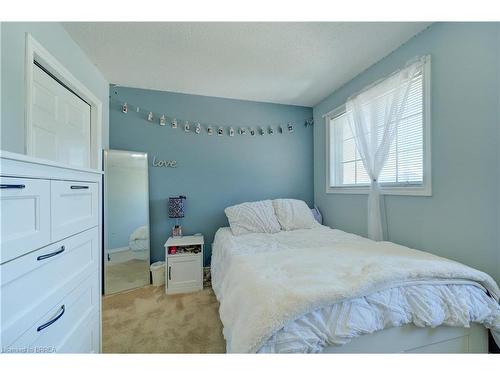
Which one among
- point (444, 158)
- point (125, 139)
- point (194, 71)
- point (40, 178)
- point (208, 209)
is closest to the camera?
point (40, 178)

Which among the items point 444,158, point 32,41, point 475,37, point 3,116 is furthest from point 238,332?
point 475,37

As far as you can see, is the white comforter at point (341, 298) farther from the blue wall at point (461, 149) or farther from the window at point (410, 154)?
the window at point (410, 154)

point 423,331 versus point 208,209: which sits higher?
point 208,209

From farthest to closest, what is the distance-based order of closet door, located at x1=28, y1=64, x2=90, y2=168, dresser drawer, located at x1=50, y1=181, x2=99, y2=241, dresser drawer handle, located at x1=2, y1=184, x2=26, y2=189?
1. closet door, located at x1=28, y1=64, x2=90, y2=168
2. dresser drawer, located at x1=50, y1=181, x2=99, y2=241
3. dresser drawer handle, located at x1=2, y1=184, x2=26, y2=189

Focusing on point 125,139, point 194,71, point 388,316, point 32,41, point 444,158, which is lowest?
point 388,316

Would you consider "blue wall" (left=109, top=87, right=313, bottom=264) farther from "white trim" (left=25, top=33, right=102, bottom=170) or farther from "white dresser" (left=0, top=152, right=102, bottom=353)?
"white dresser" (left=0, top=152, right=102, bottom=353)

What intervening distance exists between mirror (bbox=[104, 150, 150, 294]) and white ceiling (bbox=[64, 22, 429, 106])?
3.19 feet

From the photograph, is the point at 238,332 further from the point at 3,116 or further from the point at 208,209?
the point at 208,209

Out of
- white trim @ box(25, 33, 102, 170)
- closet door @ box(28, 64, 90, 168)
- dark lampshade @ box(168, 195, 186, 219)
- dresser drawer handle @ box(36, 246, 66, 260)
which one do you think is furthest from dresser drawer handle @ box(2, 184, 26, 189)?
dark lampshade @ box(168, 195, 186, 219)

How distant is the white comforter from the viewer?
31.3 inches

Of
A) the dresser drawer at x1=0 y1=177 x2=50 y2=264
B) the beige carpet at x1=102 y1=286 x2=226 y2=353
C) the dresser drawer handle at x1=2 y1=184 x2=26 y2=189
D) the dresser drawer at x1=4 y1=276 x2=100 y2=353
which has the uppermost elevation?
the dresser drawer handle at x1=2 y1=184 x2=26 y2=189

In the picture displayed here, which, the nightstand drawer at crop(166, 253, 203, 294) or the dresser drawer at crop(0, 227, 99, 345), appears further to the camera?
the nightstand drawer at crop(166, 253, 203, 294)

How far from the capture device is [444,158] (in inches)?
55.9

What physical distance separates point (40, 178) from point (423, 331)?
1.80 m
